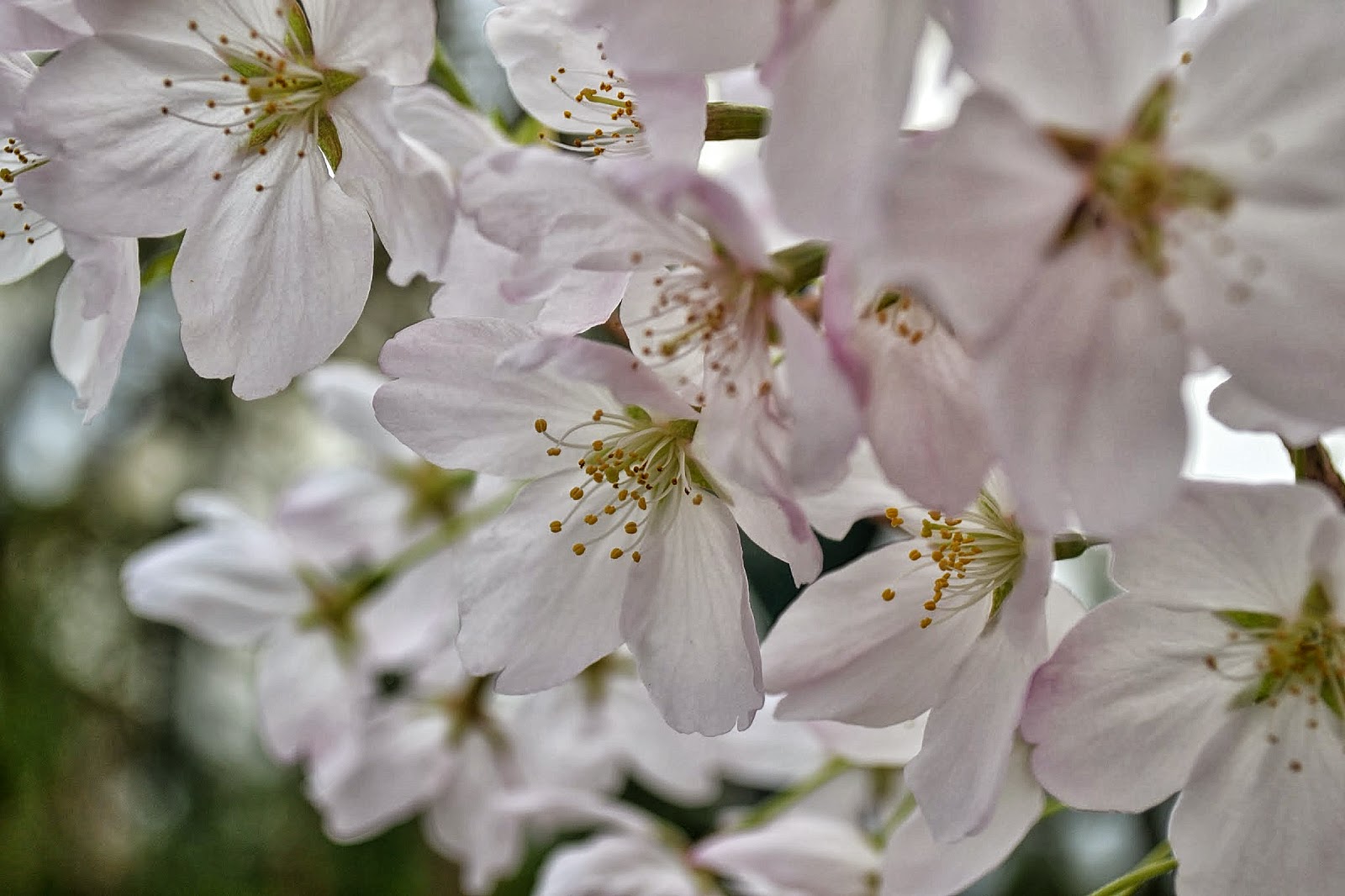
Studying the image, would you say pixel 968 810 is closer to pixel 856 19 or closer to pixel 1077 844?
pixel 856 19

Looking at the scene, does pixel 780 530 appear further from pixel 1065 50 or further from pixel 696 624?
pixel 1065 50

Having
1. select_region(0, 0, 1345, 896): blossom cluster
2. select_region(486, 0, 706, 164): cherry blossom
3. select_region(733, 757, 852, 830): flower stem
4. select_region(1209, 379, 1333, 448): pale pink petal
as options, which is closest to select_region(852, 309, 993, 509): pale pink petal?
select_region(0, 0, 1345, 896): blossom cluster

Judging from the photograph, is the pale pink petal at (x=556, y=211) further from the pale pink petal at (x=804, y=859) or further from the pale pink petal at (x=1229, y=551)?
the pale pink petal at (x=804, y=859)

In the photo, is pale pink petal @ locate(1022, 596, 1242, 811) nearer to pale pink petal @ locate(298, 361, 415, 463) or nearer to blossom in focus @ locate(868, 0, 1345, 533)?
blossom in focus @ locate(868, 0, 1345, 533)

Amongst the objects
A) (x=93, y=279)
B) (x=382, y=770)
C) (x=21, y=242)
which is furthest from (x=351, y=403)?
(x=93, y=279)

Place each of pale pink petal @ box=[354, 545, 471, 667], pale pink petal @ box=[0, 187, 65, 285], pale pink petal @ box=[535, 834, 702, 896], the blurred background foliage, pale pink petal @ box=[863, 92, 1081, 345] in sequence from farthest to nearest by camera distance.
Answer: the blurred background foliage → pale pink petal @ box=[354, 545, 471, 667] → pale pink petal @ box=[535, 834, 702, 896] → pale pink petal @ box=[0, 187, 65, 285] → pale pink petal @ box=[863, 92, 1081, 345]

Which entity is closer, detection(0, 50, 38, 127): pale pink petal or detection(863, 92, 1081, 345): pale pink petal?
detection(863, 92, 1081, 345): pale pink petal

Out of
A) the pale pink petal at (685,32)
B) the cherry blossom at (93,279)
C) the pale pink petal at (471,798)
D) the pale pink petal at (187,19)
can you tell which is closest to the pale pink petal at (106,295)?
the cherry blossom at (93,279)
